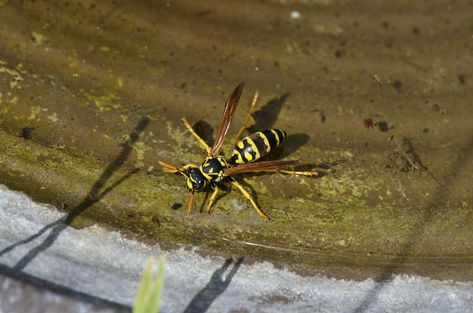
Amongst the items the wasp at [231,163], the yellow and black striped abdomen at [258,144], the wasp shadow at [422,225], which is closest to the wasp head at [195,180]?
the wasp at [231,163]

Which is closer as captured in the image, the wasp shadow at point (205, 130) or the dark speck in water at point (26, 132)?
the dark speck in water at point (26, 132)

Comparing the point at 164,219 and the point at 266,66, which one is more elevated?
the point at 266,66

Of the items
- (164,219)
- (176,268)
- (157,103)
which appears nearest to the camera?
(176,268)

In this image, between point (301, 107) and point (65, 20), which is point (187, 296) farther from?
point (65, 20)

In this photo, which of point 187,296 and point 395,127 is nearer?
point 187,296

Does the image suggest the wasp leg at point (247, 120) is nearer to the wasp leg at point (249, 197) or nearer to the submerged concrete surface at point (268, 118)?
the submerged concrete surface at point (268, 118)

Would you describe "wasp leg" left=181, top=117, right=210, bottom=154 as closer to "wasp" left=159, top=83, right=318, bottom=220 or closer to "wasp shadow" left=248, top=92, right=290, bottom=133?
"wasp" left=159, top=83, right=318, bottom=220

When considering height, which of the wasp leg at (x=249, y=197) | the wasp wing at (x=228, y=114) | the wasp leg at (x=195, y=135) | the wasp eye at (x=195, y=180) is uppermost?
the wasp wing at (x=228, y=114)

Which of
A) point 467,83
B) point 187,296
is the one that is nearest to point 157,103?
point 187,296

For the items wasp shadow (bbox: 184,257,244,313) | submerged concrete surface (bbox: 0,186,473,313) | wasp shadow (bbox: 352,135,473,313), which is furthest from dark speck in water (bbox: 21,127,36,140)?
wasp shadow (bbox: 352,135,473,313)
